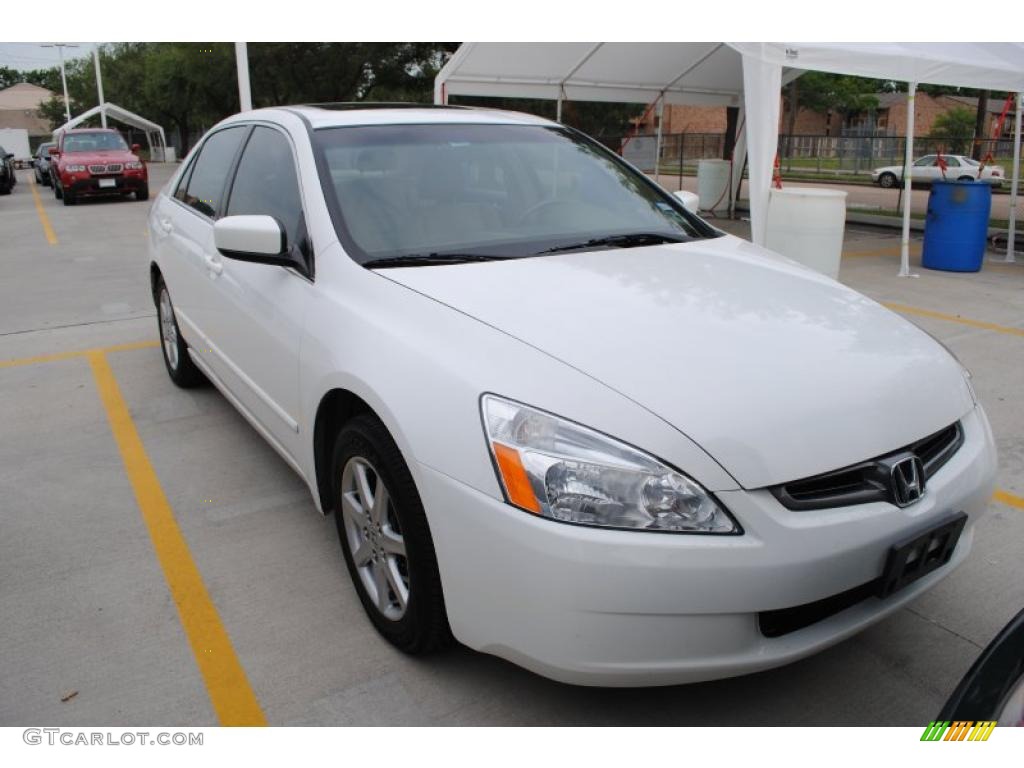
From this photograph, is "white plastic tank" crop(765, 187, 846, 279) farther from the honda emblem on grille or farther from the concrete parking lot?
the honda emblem on grille

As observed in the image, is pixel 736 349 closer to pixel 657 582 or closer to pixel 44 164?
pixel 657 582

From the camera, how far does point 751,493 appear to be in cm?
197

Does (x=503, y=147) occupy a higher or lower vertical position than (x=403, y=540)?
higher

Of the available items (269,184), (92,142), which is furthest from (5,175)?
(269,184)

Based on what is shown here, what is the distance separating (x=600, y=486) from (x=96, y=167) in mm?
19741

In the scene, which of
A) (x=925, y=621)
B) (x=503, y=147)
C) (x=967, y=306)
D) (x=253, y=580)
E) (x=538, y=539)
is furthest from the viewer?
(x=967, y=306)

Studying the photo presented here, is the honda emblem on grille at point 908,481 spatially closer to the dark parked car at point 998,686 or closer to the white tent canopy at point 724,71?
the dark parked car at point 998,686

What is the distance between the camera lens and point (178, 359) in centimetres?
512

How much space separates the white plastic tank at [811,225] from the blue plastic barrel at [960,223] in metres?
1.87

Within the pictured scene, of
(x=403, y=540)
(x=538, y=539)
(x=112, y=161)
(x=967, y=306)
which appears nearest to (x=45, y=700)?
(x=403, y=540)

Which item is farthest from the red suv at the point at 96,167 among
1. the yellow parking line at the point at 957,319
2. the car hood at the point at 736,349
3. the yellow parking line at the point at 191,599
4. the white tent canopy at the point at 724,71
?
the car hood at the point at 736,349

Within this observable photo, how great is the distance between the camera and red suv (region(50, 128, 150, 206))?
18.5 meters
